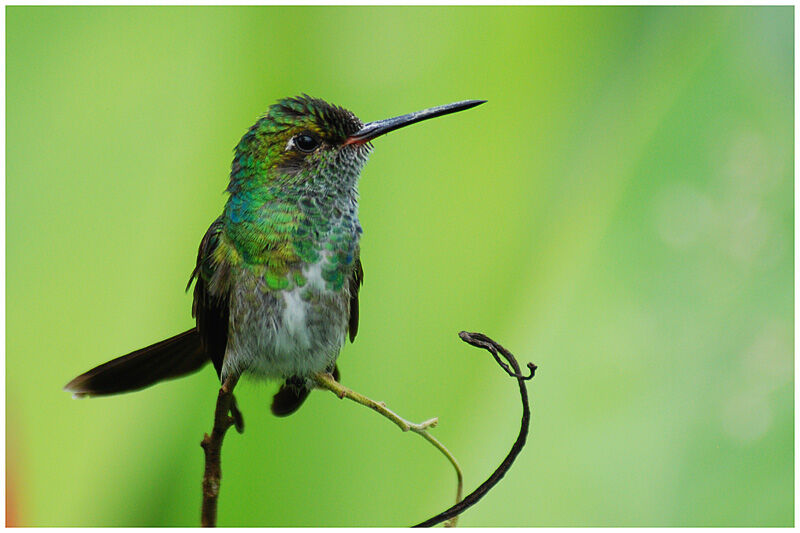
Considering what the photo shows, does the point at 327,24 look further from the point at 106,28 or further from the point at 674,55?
the point at 674,55

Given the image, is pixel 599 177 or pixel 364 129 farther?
pixel 599 177

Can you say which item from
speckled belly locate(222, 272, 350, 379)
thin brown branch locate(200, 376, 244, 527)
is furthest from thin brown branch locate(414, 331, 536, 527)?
speckled belly locate(222, 272, 350, 379)

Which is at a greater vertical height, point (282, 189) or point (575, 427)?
point (282, 189)

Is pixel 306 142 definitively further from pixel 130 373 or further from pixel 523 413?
pixel 523 413

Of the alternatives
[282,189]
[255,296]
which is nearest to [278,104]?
[282,189]

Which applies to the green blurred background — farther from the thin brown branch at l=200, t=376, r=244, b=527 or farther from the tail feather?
the thin brown branch at l=200, t=376, r=244, b=527

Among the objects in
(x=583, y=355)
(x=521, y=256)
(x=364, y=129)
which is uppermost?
(x=364, y=129)

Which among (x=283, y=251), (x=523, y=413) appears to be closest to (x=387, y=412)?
(x=523, y=413)
